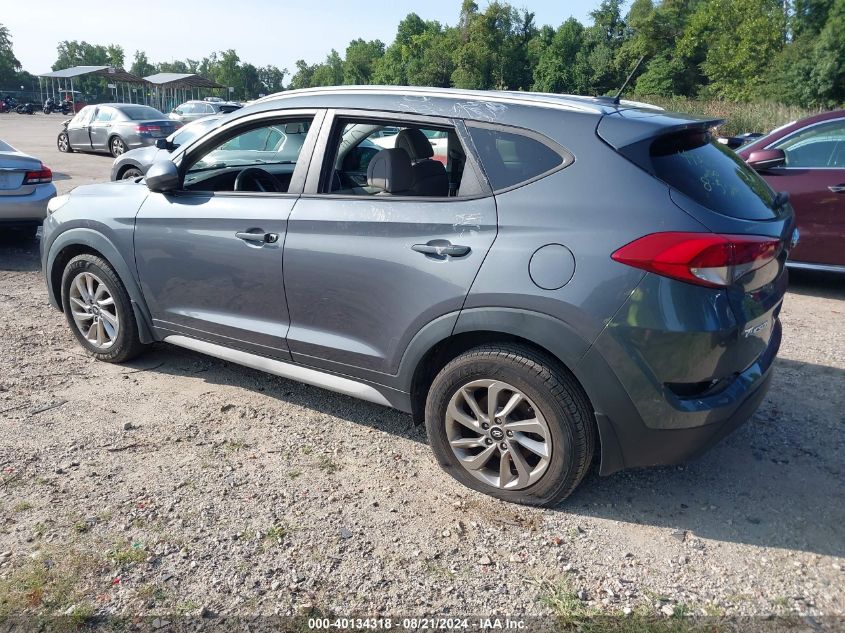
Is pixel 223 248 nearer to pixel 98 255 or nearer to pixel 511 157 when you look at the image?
pixel 98 255

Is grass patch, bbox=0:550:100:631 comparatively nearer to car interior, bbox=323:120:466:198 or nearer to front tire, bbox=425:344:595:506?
front tire, bbox=425:344:595:506

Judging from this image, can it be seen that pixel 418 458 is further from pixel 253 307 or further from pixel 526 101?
pixel 526 101

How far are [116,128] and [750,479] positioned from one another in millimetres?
19762

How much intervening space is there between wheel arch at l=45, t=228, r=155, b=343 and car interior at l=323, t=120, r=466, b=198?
1589mm

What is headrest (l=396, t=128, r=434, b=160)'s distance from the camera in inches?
146

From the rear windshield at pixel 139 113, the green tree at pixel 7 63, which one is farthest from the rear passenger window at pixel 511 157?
the green tree at pixel 7 63

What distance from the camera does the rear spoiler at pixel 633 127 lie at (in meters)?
2.88

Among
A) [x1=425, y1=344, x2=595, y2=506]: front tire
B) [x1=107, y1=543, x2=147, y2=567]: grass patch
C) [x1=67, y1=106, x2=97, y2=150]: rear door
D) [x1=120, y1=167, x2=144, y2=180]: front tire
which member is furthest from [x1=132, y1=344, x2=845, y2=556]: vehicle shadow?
[x1=67, y1=106, x2=97, y2=150]: rear door

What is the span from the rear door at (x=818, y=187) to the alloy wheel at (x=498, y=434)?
15.1 ft

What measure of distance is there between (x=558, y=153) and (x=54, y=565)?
8.73 ft

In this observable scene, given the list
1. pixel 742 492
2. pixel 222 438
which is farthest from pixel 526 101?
pixel 222 438

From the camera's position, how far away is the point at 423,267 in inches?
124

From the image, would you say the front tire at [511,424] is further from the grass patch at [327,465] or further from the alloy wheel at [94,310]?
the alloy wheel at [94,310]

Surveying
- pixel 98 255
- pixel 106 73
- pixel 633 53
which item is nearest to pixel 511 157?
pixel 98 255
